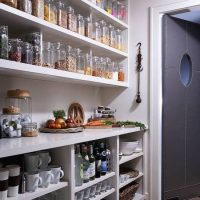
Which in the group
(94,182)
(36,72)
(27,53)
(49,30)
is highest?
(49,30)

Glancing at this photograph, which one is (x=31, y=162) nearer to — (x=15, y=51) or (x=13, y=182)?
(x=13, y=182)

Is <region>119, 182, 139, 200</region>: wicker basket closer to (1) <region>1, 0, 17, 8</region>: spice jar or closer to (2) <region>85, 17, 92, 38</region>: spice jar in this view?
(2) <region>85, 17, 92, 38</region>: spice jar

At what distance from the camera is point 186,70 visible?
2.56m

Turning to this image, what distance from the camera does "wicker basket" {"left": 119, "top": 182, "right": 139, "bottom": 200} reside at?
1.94 meters

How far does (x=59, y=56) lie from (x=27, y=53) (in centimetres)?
35

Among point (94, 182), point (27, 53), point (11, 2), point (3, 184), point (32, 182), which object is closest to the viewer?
point (3, 184)

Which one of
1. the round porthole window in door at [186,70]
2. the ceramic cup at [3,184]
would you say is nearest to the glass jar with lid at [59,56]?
the ceramic cup at [3,184]

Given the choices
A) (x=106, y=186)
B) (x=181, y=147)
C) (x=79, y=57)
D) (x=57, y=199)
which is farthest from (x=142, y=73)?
(x=57, y=199)

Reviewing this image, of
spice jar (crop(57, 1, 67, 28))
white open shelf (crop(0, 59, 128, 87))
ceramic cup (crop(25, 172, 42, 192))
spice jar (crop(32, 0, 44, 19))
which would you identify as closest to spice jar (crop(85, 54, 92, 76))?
white open shelf (crop(0, 59, 128, 87))

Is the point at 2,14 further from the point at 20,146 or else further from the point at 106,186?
the point at 106,186

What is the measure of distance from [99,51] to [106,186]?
3.64 ft

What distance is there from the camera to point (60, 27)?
1.63m

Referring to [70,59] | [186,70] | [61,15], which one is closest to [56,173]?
[70,59]

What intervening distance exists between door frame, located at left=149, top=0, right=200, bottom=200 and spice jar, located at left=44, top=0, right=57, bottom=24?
0.96m
